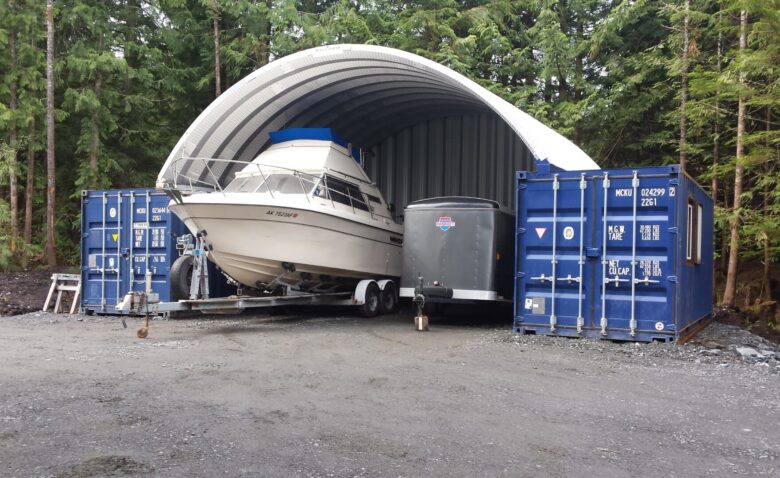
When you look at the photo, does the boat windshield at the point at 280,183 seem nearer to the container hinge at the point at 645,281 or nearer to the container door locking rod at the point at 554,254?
the container door locking rod at the point at 554,254

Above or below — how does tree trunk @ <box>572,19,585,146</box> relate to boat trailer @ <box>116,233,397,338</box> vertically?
above

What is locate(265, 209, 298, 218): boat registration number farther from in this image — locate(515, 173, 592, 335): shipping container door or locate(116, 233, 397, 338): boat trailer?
locate(515, 173, 592, 335): shipping container door

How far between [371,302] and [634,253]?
17.4ft

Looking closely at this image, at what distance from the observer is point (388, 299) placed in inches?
517

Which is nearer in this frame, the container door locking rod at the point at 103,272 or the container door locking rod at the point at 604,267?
the container door locking rod at the point at 604,267

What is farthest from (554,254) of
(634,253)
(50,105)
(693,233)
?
(50,105)

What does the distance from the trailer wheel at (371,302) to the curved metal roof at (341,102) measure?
402cm

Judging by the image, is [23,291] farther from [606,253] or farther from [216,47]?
[606,253]

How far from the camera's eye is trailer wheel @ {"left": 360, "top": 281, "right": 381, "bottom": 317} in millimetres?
12156

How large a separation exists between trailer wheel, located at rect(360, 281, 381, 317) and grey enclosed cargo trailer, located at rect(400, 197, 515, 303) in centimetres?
127

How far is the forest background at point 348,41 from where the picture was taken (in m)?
15.2

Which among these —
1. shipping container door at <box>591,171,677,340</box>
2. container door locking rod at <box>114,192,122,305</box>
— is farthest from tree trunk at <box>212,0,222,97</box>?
shipping container door at <box>591,171,677,340</box>

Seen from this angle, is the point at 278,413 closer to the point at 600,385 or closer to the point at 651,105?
the point at 600,385

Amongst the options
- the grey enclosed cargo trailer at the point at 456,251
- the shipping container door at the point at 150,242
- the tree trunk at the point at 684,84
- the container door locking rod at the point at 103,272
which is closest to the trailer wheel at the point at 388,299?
the grey enclosed cargo trailer at the point at 456,251
